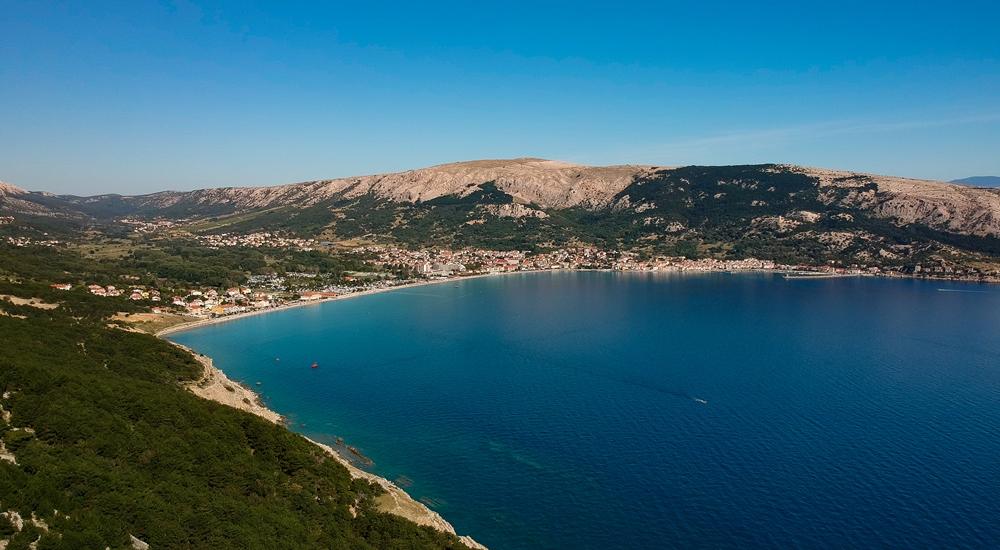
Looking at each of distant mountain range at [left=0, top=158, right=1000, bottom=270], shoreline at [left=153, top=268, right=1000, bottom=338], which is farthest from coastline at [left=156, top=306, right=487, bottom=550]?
distant mountain range at [left=0, top=158, right=1000, bottom=270]

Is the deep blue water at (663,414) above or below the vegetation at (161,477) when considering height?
below

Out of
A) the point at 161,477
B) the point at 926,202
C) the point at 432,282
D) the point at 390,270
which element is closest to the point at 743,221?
the point at 926,202

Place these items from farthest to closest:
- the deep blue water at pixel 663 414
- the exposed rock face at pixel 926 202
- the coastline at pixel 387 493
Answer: the exposed rock face at pixel 926 202 < the deep blue water at pixel 663 414 < the coastline at pixel 387 493

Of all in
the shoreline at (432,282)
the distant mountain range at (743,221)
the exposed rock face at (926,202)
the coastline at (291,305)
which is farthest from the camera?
the distant mountain range at (743,221)

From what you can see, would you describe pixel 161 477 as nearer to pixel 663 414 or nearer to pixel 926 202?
pixel 663 414

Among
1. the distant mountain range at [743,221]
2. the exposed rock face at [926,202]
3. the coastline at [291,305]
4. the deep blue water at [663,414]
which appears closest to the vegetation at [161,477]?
the deep blue water at [663,414]

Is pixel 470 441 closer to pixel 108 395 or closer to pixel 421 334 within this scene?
pixel 108 395

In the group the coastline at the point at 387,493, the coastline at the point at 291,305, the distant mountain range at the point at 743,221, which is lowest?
the coastline at the point at 291,305

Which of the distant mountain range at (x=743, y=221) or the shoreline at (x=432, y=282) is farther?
the distant mountain range at (x=743, y=221)

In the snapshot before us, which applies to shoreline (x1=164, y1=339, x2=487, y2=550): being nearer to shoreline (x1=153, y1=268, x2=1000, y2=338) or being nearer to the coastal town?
shoreline (x1=153, y1=268, x2=1000, y2=338)

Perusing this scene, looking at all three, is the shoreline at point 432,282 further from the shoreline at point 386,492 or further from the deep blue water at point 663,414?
the shoreline at point 386,492
